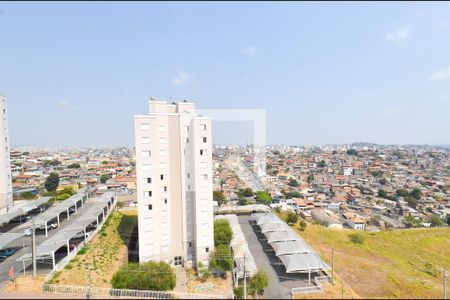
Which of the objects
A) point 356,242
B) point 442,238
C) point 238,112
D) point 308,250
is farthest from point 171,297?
point 442,238

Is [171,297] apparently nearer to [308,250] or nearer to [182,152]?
[182,152]

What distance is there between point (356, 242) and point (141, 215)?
1987 centimetres

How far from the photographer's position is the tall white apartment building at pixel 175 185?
47.4ft

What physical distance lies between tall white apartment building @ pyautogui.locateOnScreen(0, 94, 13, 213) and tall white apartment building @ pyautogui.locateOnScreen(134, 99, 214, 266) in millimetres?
17802

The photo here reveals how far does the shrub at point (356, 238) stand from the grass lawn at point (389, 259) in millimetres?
281

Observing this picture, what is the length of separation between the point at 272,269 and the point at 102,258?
32.4 ft

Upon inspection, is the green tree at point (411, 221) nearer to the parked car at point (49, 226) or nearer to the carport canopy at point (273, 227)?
the carport canopy at point (273, 227)

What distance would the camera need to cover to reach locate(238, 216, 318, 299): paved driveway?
1262 centimetres

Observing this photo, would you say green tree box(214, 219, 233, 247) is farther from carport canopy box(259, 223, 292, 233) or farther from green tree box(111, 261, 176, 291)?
green tree box(111, 261, 176, 291)

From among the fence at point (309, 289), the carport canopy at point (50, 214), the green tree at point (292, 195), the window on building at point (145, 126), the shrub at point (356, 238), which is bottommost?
the green tree at point (292, 195)

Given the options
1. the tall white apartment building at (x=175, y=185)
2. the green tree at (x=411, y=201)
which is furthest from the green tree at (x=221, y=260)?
the green tree at (x=411, y=201)

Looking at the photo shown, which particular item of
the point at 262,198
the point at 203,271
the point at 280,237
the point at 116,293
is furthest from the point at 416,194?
the point at 116,293

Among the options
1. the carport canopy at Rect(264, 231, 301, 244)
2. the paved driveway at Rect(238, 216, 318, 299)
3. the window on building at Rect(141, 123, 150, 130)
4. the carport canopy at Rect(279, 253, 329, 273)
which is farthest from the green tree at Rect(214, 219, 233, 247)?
the window on building at Rect(141, 123, 150, 130)

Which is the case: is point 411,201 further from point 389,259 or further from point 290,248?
point 290,248
